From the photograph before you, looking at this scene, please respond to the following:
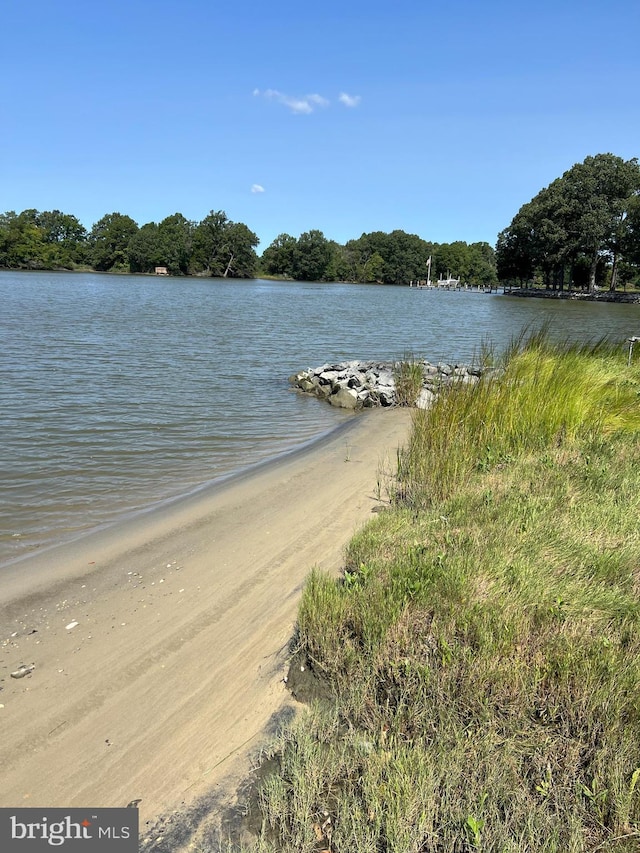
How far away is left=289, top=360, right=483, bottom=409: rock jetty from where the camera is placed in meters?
14.6

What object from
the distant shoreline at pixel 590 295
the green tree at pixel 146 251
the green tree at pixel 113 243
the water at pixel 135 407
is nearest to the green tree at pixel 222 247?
the green tree at pixel 146 251

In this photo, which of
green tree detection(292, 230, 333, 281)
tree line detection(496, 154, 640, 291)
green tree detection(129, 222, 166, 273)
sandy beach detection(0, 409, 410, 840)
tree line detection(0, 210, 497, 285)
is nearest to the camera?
sandy beach detection(0, 409, 410, 840)

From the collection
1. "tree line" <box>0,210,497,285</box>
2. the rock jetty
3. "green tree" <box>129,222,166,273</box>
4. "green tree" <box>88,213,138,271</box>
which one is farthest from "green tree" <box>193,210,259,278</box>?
the rock jetty

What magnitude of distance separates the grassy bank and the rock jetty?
8905mm

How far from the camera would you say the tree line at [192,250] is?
124 metres

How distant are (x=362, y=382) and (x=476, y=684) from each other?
1282cm

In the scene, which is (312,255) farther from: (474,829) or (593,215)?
(474,829)

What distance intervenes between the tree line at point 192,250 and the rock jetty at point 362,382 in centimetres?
12142

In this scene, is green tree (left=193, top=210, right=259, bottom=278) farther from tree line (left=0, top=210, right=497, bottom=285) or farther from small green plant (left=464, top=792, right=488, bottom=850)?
small green plant (left=464, top=792, right=488, bottom=850)

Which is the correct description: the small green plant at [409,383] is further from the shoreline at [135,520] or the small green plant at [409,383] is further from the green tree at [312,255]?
the green tree at [312,255]

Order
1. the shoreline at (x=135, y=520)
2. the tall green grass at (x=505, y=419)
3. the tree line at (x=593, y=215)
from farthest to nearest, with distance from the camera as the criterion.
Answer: the tree line at (x=593, y=215), the tall green grass at (x=505, y=419), the shoreline at (x=135, y=520)

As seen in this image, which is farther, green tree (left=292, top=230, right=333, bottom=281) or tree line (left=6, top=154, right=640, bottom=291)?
green tree (left=292, top=230, right=333, bottom=281)

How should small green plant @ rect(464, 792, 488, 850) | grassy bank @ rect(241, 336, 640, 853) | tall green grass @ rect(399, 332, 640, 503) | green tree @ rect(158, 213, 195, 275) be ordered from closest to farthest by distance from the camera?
small green plant @ rect(464, 792, 488, 850) → grassy bank @ rect(241, 336, 640, 853) → tall green grass @ rect(399, 332, 640, 503) → green tree @ rect(158, 213, 195, 275)

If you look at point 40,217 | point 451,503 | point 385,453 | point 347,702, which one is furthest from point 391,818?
point 40,217
